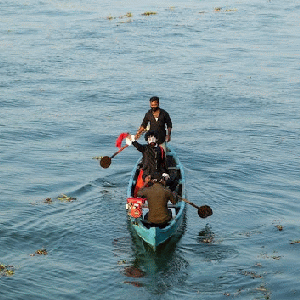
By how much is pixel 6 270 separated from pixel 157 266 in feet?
11.7

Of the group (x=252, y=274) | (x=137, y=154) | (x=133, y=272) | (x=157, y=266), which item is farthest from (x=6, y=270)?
(x=137, y=154)

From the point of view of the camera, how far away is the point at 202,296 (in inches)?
547

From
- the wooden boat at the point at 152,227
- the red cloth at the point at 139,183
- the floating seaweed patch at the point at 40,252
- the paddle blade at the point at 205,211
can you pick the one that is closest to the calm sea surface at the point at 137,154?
the floating seaweed patch at the point at 40,252

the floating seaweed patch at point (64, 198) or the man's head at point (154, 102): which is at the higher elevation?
the man's head at point (154, 102)

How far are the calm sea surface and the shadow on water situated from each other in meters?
0.05

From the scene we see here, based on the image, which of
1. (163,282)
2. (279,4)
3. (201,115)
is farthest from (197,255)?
(279,4)

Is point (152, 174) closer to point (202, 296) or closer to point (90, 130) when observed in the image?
point (202, 296)

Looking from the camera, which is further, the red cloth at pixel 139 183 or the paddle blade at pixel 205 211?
the red cloth at pixel 139 183

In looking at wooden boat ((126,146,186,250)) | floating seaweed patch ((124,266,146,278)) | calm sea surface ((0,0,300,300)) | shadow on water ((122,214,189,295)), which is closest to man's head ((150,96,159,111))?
wooden boat ((126,146,186,250))

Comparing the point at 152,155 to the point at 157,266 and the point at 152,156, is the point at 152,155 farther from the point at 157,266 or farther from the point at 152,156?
the point at 157,266

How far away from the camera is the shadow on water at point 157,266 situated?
47.5 ft

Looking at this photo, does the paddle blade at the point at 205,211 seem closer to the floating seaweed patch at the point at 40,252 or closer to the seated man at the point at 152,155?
the seated man at the point at 152,155

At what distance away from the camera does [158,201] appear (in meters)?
15.2

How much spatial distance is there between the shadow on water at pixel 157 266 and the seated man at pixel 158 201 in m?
0.75
